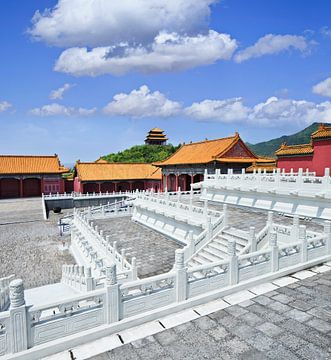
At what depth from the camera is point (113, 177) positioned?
39062 millimetres

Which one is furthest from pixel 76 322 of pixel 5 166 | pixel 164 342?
pixel 5 166

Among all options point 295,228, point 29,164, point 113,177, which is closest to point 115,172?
point 113,177

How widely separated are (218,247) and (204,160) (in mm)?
18777

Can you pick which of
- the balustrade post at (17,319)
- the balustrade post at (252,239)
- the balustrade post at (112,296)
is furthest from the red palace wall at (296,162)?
the balustrade post at (17,319)

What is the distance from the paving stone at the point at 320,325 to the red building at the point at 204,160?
73.0ft

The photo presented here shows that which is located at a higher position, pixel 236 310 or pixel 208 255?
pixel 236 310

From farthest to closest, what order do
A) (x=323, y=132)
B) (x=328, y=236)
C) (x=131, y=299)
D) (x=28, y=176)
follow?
(x=28, y=176) < (x=323, y=132) < (x=328, y=236) < (x=131, y=299)

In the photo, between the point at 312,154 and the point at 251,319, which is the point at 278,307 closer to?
the point at 251,319

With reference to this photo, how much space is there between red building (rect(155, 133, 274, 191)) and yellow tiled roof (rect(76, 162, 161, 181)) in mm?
4458

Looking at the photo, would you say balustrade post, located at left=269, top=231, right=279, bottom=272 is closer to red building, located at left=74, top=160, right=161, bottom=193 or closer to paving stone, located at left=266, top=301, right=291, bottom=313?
paving stone, located at left=266, top=301, right=291, bottom=313

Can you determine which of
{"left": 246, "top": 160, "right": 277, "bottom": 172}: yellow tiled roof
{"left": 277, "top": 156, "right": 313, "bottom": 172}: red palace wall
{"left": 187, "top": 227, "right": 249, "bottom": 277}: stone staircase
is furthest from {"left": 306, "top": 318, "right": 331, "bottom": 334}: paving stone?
{"left": 246, "top": 160, "right": 277, "bottom": 172}: yellow tiled roof

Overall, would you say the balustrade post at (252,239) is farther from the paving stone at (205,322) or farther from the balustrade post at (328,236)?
the paving stone at (205,322)

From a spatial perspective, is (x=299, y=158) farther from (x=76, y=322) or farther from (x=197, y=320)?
(x=76, y=322)

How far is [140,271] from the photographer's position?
10.3 meters
